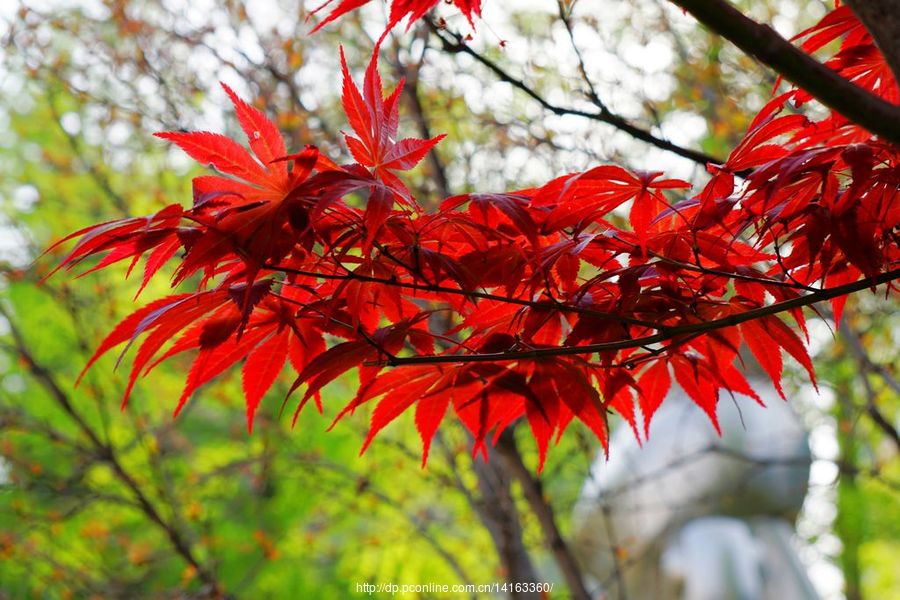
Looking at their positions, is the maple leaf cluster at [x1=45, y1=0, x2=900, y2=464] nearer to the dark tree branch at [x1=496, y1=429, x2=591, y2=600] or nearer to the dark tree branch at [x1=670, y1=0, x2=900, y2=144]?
the dark tree branch at [x1=670, y1=0, x2=900, y2=144]

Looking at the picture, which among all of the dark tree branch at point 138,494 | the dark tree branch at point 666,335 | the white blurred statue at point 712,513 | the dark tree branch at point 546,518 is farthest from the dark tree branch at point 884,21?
the white blurred statue at point 712,513

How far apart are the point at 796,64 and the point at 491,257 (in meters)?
0.34

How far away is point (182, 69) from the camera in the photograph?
10.2 ft

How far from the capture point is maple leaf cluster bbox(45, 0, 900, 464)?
0.78 m

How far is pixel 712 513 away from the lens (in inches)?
153

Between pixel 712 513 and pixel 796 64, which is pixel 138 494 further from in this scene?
pixel 796 64

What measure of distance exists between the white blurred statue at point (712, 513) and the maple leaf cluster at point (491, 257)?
8.81ft

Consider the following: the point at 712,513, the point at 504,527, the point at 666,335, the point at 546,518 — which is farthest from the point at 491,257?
the point at 712,513

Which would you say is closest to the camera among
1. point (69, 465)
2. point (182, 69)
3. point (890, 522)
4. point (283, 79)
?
point (283, 79)

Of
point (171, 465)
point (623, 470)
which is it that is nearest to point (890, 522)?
point (623, 470)

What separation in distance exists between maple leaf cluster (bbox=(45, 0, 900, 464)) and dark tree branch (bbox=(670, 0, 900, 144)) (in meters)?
0.12

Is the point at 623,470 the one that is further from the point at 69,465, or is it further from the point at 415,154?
the point at 69,465

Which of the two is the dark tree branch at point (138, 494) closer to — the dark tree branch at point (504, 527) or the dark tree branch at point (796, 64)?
the dark tree branch at point (504, 527)

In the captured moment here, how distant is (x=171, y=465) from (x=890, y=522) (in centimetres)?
575
